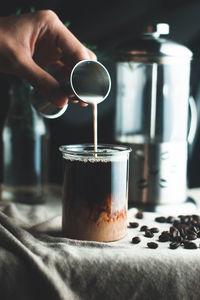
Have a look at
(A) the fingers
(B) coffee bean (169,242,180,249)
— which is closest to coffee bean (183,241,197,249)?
(B) coffee bean (169,242,180,249)

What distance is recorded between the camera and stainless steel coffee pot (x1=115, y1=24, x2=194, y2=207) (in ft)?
4.39

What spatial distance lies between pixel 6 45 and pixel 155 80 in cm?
54

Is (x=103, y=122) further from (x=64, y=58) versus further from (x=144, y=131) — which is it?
(x=64, y=58)

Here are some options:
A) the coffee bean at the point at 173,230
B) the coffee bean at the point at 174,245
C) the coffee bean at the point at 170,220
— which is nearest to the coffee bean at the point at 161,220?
the coffee bean at the point at 170,220

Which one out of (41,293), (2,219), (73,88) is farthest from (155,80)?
(41,293)

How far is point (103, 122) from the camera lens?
5.71ft

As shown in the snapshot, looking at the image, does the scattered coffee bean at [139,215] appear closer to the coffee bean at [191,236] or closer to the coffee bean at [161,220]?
the coffee bean at [161,220]

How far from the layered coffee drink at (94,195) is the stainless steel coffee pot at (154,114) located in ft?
1.04

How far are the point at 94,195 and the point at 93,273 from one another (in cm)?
20

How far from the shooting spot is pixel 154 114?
1453mm

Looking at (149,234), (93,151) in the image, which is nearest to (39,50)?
(93,151)

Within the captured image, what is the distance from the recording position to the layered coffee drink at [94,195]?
1.01m

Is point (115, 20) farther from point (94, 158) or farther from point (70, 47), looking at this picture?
point (94, 158)

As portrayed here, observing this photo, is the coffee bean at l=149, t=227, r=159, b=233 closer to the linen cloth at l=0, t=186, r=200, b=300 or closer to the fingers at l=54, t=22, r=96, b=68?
the linen cloth at l=0, t=186, r=200, b=300
